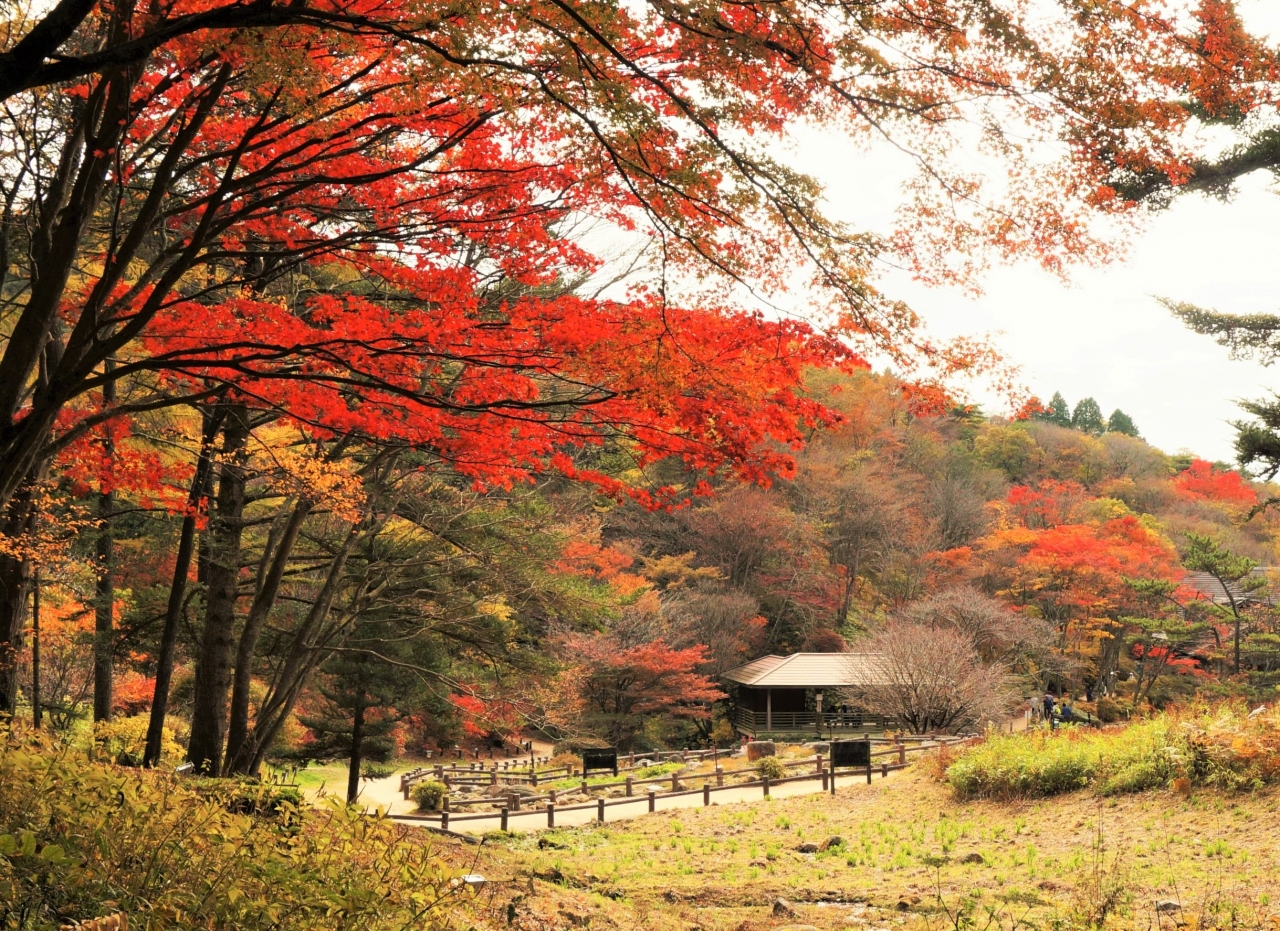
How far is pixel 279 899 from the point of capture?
10.9 feet

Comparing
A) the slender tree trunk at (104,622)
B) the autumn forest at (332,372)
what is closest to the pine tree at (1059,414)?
the autumn forest at (332,372)

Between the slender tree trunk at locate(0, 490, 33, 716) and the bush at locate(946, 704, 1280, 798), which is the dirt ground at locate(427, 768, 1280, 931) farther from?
the slender tree trunk at locate(0, 490, 33, 716)

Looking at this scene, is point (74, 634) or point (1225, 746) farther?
point (74, 634)

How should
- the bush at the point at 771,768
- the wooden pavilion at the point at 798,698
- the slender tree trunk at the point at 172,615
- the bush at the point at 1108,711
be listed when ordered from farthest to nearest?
the wooden pavilion at the point at 798,698, the bush at the point at 1108,711, the bush at the point at 771,768, the slender tree trunk at the point at 172,615

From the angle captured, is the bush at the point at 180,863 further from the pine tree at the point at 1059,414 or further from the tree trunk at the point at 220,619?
the pine tree at the point at 1059,414

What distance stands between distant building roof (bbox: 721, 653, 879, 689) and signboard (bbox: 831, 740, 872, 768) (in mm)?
9648

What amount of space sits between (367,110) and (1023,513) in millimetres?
37991

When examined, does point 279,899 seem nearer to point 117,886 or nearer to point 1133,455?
point 117,886

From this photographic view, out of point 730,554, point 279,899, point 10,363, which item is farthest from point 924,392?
point 730,554

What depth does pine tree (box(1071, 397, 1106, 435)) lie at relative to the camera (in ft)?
227

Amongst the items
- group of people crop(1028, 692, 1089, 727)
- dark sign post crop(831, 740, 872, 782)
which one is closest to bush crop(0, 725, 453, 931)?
dark sign post crop(831, 740, 872, 782)

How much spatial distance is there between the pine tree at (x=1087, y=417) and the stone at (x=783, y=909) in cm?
6832

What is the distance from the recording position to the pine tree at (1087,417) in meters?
69.1

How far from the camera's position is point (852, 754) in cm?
1838
